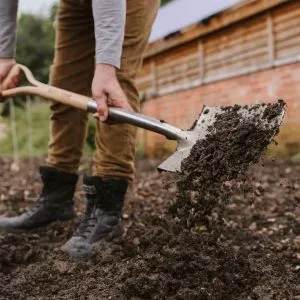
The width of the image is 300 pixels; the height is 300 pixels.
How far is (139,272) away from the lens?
2066 mm

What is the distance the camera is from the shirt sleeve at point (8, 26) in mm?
2646

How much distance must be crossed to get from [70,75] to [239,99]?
6.65 meters

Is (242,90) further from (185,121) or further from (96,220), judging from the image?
(96,220)

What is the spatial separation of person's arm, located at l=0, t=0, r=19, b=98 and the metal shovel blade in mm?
993

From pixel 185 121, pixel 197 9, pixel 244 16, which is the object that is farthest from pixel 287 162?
pixel 197 9

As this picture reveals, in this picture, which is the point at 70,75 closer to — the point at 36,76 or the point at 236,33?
the point at 236,33

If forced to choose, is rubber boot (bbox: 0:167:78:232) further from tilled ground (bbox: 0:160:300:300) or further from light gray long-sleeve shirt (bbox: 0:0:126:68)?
light gray long-sleeve shirt (bbox: 0:0:126:68)

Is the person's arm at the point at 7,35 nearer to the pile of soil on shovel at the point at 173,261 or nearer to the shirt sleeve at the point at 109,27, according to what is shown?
the shirt sleeve at the point at 109,27

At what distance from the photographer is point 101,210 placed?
2.51 metres

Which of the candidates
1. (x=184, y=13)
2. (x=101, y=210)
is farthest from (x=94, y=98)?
(x=184, y=13)

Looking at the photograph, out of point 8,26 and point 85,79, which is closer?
point 8,26

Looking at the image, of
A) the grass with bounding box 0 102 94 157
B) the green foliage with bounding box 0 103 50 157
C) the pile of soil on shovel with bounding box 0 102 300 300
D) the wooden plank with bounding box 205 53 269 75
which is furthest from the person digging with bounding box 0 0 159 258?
the green foliage with bounding box 0 103 50 157

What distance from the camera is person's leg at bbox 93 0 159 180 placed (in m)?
2.48

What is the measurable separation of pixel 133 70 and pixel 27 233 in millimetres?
1016
